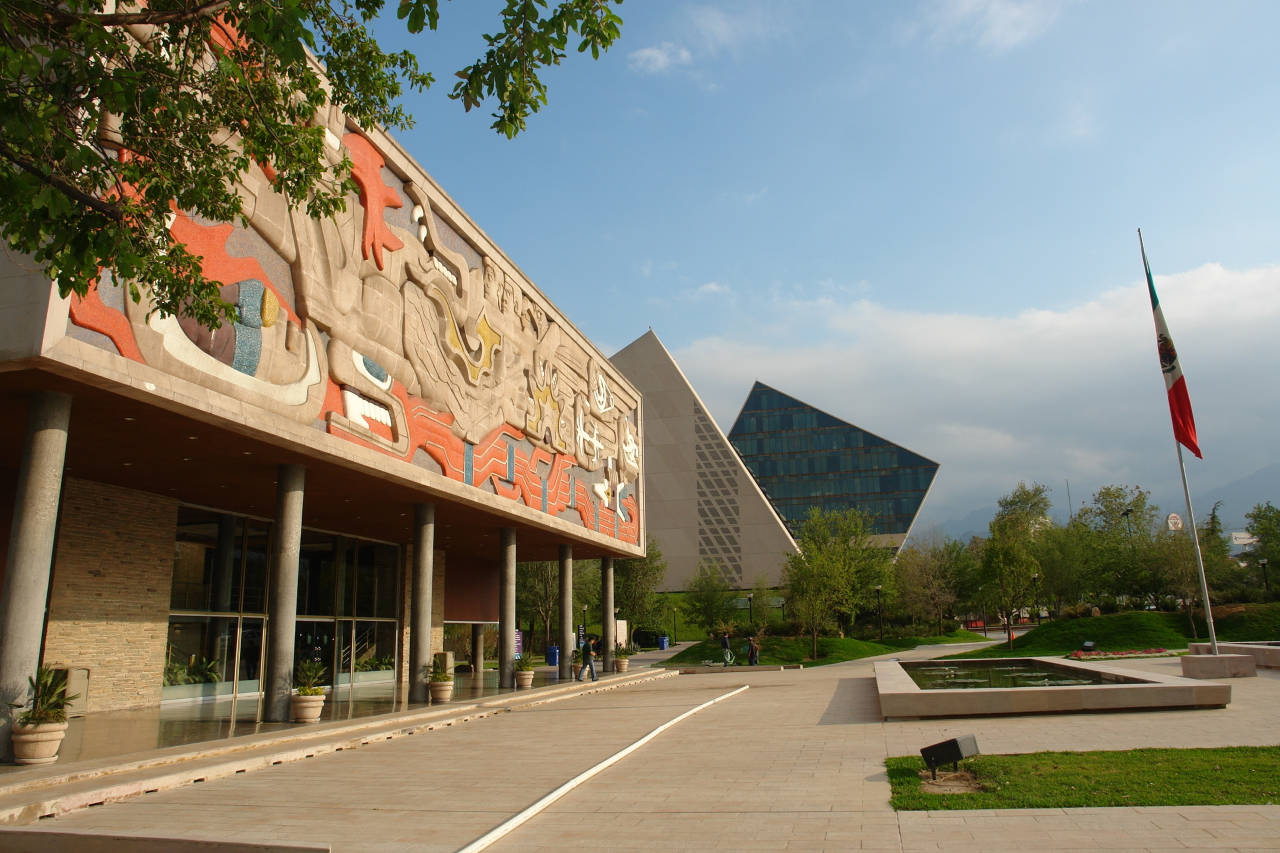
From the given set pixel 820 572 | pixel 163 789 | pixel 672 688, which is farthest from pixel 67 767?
pixel 820 572

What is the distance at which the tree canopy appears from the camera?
675 centimetres

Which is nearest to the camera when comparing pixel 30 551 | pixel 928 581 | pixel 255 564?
pixel 30 551

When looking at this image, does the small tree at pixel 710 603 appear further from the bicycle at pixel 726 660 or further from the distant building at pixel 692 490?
the distant building at pixel 692 490

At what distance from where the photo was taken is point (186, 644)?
1938cm

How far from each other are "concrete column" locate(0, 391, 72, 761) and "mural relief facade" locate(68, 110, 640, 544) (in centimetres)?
134

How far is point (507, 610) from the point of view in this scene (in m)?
24.2

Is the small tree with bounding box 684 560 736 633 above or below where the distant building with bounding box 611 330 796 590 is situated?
below

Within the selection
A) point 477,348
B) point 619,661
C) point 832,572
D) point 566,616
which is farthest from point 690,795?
point 832,572

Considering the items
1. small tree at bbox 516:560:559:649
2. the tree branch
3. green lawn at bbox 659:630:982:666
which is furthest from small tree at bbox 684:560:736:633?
the tree branch

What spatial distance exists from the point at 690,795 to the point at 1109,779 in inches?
157

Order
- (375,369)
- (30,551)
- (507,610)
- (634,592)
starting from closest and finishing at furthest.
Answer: (30,551) → (375,369) → (507,610) → (634,592)

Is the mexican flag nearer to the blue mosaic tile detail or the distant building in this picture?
the blue mosaic tile detail

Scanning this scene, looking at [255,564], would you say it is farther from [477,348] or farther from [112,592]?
[477,348]

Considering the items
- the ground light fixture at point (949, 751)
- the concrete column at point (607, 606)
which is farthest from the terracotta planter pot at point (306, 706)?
the concrete column at point (607, 606)
